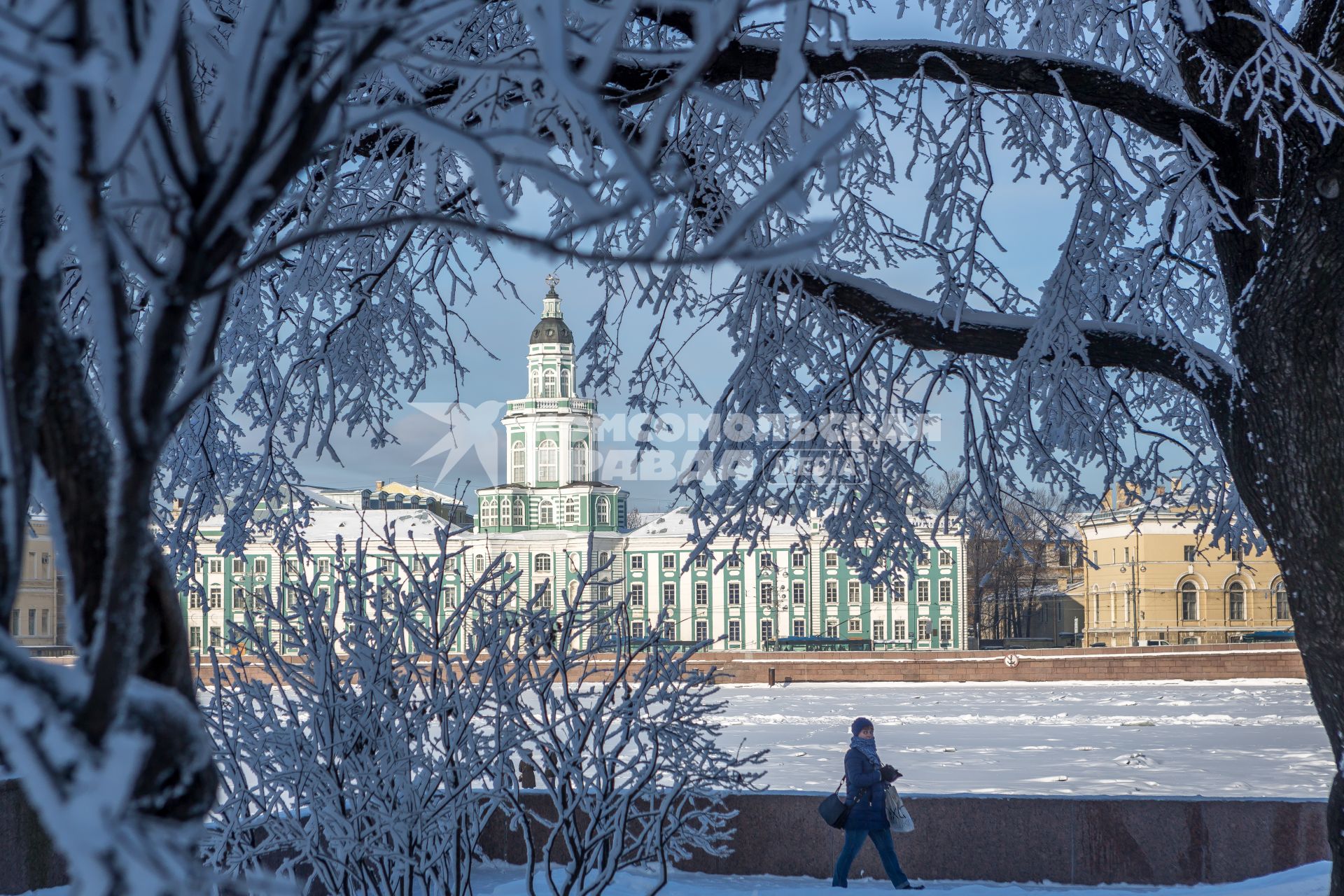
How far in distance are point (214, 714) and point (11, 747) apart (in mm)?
4048

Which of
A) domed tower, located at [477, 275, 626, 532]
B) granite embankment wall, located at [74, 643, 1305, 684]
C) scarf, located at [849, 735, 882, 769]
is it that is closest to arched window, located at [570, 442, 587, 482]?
domed tower, located at [477, 275, 626, 532]

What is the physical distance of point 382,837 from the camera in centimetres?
443

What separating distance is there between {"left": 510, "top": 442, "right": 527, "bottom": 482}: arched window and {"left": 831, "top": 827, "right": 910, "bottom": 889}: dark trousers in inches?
2643

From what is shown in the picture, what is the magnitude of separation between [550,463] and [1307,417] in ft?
231

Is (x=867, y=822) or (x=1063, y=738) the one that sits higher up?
(x=867, y=822)

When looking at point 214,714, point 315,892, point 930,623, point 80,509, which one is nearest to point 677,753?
point 214,714

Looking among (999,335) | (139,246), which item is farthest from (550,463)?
(139,246)

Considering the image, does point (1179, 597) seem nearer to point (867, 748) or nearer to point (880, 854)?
point (867, 748)

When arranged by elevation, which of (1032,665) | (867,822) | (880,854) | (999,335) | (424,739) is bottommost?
(1032,665)

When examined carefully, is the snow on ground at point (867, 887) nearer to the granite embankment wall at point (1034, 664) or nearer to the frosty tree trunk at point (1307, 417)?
the frosty tree trunk at point (1307, 417)

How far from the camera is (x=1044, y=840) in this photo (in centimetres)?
761

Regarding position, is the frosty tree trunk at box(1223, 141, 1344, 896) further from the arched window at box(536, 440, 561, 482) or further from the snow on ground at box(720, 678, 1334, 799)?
the arched window at box(536, 440, 561, 482)

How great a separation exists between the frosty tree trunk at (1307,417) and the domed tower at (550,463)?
64.1 metres

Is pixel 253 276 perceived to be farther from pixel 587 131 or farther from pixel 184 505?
pixel 587 131
